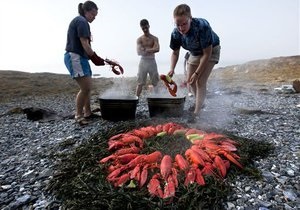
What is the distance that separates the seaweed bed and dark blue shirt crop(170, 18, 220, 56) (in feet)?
6.83

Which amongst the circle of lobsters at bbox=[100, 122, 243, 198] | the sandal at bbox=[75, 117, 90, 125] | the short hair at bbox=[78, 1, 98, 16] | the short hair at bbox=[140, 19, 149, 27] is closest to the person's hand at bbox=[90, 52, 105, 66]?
the short hair at bbox=[78, 1, 98, 16]

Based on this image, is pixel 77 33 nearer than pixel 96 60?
Yes

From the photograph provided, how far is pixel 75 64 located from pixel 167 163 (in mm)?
3236

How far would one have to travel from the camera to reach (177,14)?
5.34 m

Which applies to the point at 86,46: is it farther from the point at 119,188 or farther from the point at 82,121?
the point at 119,188

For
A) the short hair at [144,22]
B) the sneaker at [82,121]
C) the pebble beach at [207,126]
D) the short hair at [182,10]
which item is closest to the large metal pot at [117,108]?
the pebble beach at [207,126]

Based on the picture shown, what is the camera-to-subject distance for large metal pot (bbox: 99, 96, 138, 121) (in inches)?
260

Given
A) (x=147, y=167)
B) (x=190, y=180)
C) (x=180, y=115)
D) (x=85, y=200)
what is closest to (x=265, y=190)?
(x=190, y=180)

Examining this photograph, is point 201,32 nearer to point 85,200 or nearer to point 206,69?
point 206,69

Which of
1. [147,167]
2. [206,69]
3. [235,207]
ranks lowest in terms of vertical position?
[235,207]

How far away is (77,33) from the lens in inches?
239

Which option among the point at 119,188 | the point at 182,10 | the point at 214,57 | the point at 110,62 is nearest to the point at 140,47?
the point at 110,62

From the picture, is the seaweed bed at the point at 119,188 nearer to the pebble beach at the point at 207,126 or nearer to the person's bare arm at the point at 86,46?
the pebble beach at the point at 207,126

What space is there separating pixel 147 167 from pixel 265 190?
138 centimetres
